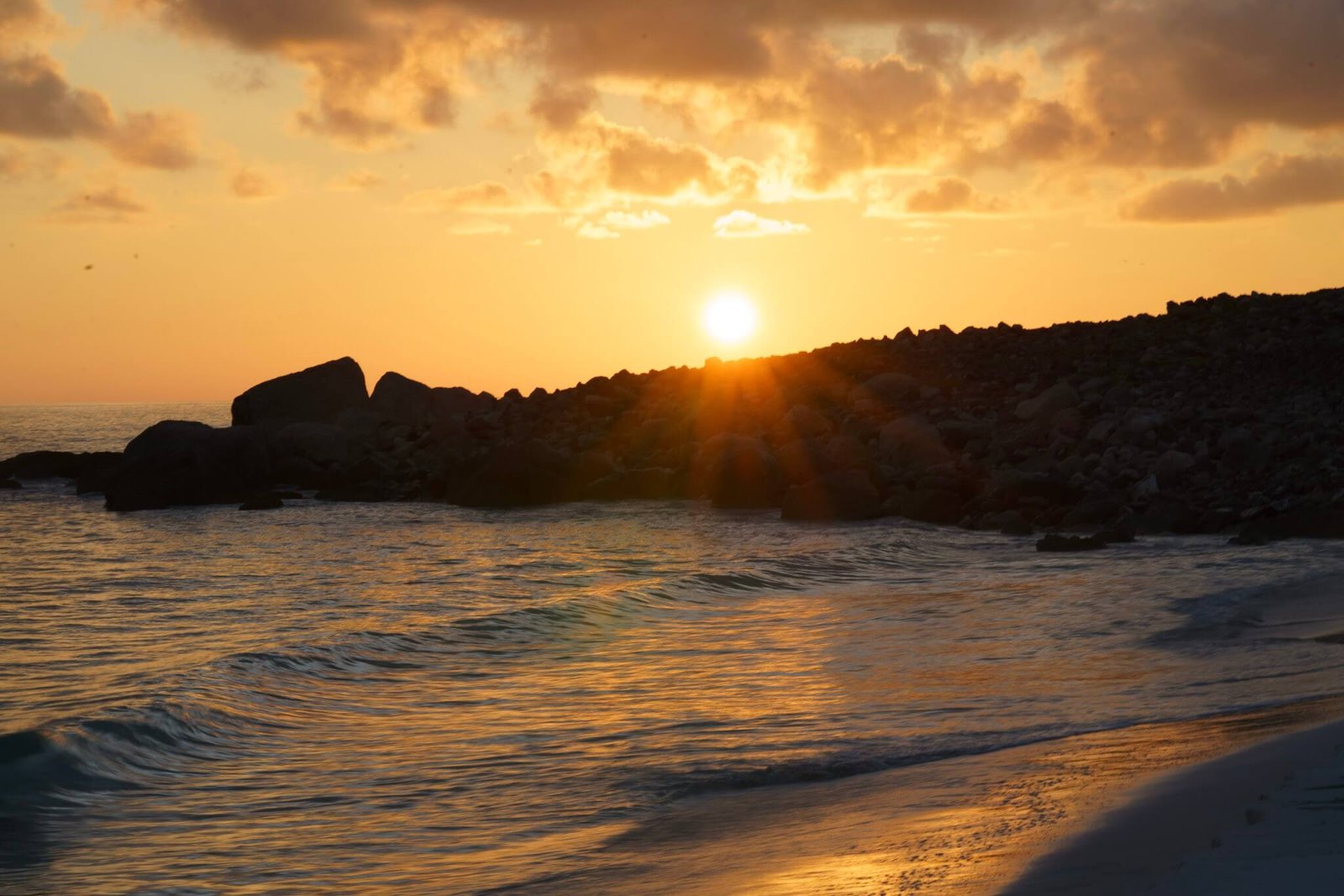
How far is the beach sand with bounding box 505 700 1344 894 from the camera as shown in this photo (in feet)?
18.1

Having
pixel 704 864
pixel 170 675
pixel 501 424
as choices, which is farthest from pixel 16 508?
pixel 704 864

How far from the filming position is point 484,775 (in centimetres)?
851

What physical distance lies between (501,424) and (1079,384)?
17.4 metres

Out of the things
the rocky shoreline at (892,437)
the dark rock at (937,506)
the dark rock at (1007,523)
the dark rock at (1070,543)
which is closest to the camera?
the dark rock at (1070,543)

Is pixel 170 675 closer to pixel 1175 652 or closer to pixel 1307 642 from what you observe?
pixel 1175 652

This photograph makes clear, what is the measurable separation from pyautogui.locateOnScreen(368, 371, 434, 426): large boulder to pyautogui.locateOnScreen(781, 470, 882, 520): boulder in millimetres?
21415

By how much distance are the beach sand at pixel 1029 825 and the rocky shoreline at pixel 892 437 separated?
13.3m

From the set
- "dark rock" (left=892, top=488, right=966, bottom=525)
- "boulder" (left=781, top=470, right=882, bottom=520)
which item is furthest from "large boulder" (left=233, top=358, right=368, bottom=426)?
"dark rock" (left=892, top=488, right=966, bottom=525)

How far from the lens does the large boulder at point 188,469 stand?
3341 centimetres

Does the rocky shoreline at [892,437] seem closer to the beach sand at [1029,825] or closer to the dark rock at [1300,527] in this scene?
the dark rock at [1300,527]

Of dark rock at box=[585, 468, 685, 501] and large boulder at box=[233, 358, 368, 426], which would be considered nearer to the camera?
dark rock at box=[585, 468, 685, 501]

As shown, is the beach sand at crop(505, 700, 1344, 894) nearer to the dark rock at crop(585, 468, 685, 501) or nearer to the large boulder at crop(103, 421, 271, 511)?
the dark rock at crop(585, 468, 685, 501)

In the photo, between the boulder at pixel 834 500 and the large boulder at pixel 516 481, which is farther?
the large boulder at pixel 516 481

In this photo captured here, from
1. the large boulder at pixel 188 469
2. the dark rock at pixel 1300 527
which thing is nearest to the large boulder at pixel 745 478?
the dark rock at pixel 1300 527
